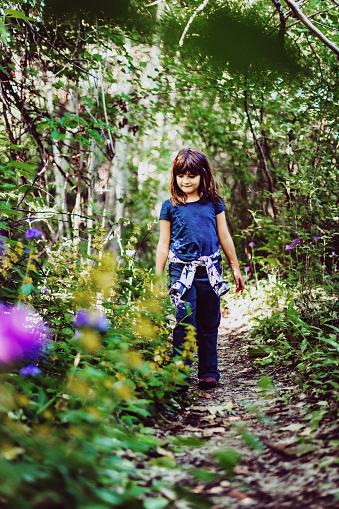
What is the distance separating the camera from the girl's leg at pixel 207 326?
2.80 metres

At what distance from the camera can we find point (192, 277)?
8.85ft

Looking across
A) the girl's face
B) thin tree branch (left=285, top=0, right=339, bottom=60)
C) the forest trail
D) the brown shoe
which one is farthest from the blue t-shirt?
thin tree branch (left=285, top=0, right=339, bottom=60)

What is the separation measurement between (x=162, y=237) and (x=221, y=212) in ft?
1.55

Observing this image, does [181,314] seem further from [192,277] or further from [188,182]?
[188,182]

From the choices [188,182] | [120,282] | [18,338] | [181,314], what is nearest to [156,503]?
[18,338]

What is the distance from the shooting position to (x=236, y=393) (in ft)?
8.45

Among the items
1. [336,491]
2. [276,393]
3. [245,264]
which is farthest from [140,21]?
[245,264]

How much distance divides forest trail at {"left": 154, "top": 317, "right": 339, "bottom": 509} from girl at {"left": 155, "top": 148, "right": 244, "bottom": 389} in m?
0.34

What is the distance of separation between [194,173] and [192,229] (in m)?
0.39

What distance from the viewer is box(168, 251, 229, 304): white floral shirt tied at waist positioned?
267 centimetres

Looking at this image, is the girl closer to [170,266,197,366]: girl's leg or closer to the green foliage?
[170,266,197,366]: girl's leg

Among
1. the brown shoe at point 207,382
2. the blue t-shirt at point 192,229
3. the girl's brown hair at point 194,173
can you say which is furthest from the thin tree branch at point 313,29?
the brown shoe at point 207,382

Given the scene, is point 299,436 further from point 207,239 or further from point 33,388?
point 207,239

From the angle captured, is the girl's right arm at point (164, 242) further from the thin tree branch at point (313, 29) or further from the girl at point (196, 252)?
the thin tree branch at point (313, 29)
